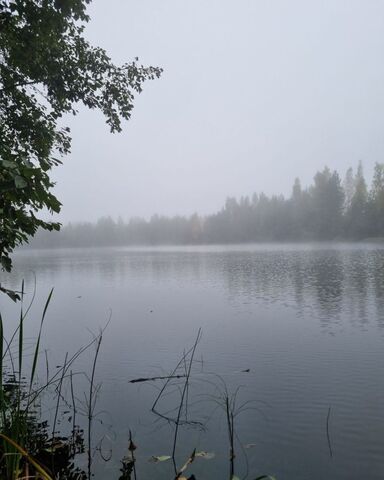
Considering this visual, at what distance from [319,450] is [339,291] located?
18255mm

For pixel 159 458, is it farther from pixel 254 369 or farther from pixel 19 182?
pixel 19 182

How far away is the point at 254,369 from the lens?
11.1 metres

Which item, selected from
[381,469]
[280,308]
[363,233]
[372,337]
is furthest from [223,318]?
[363,233]

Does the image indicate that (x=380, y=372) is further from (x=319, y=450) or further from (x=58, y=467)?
(x=58, y=467)

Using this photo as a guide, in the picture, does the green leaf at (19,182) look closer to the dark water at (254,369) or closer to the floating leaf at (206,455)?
the dark water at (254,369)

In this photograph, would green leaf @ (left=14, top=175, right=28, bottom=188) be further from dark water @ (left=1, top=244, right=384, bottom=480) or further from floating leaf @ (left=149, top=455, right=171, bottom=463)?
floating leaf @ (left=149, top=455, right=171, bottom=463)

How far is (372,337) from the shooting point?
13.7 metres

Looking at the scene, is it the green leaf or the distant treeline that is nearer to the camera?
the green leaf

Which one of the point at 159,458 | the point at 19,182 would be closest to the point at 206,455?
the point at 159,458

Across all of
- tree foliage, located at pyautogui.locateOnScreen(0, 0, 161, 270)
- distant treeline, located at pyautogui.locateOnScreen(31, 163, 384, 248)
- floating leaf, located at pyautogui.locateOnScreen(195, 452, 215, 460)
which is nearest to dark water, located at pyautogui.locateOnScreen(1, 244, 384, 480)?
floating leaf, located at pyautogui.locateOnScreen(195, 452, 215, 460)

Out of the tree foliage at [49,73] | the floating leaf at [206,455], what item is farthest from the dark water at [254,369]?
the tree foliage at [49,73]

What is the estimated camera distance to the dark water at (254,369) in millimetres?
6641

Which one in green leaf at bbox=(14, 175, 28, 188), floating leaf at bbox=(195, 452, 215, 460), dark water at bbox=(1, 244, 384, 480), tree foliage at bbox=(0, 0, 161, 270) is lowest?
dark water at bbox=(1, 244, 384, 480)

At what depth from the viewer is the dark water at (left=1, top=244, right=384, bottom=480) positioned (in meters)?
6.64
